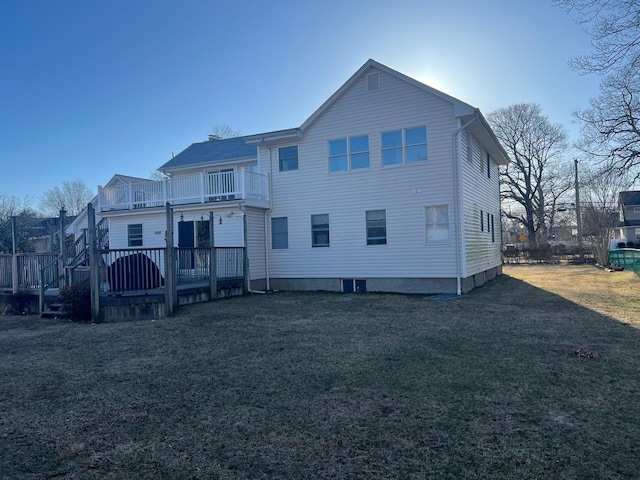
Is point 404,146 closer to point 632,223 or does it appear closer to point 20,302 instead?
point 20,302

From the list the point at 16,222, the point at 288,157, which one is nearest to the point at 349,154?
the point at 288,157

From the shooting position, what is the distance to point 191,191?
54.2 ft

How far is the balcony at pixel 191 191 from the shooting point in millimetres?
15547

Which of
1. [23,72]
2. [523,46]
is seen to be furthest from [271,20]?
[23,72]

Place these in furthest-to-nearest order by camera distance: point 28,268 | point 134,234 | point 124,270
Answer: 1. point 134,234
2. point 28,268
3. point 124,270

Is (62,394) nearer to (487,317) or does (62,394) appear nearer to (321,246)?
(487,317)

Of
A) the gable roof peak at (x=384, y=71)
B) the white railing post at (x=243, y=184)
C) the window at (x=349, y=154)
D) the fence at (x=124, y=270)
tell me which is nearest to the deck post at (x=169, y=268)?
the fence at (x=124, y=270)

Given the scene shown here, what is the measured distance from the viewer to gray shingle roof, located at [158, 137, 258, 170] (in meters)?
19.0

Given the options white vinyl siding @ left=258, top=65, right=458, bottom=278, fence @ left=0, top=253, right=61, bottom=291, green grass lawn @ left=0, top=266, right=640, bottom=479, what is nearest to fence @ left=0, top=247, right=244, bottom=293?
fence @ left=0, top=253, right=61, bottom=291

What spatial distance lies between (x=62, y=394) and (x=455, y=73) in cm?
1371

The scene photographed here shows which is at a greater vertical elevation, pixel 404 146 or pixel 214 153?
pixel 214 153

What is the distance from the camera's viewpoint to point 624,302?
36.2ft

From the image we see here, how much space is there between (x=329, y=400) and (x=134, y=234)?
15.7 metres

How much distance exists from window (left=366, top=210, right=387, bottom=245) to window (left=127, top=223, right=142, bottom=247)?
9712 millimetres
